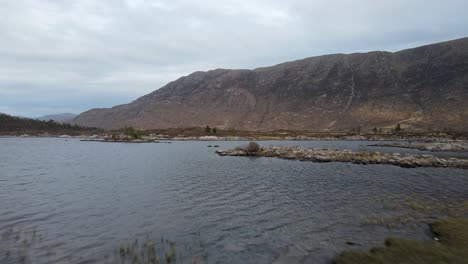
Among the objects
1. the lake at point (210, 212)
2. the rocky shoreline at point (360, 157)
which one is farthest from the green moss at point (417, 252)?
the rocky shoreline at point (360, 157)

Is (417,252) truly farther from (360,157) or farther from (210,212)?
(360,157)

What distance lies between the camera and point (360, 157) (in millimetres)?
64562

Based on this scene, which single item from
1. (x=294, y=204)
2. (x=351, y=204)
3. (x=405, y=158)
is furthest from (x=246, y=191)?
(x=405, y=158)

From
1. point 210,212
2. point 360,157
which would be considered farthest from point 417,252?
point 360,157

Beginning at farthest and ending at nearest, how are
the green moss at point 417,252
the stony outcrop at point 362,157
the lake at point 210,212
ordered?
the stony outcrop at point 362,157
the lake at point 210,212
the green moss at point 417,252

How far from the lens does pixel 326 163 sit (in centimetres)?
6144

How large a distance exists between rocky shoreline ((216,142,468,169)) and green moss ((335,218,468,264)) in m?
41.9

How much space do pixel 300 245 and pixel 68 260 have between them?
1213cm

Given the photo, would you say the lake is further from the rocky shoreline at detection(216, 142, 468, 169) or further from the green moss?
the rocky shoreline at detection(216, 142, 468, 169)

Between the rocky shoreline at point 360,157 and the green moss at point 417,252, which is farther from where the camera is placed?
the rocky shoreline at point 360,157

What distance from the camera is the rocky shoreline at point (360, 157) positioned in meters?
57.0

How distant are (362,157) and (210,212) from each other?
4713 centimetres

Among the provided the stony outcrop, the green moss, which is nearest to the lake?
the green moss

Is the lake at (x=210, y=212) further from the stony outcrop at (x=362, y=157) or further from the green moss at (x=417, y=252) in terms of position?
the stony outcrop at (x=362, y=157)
